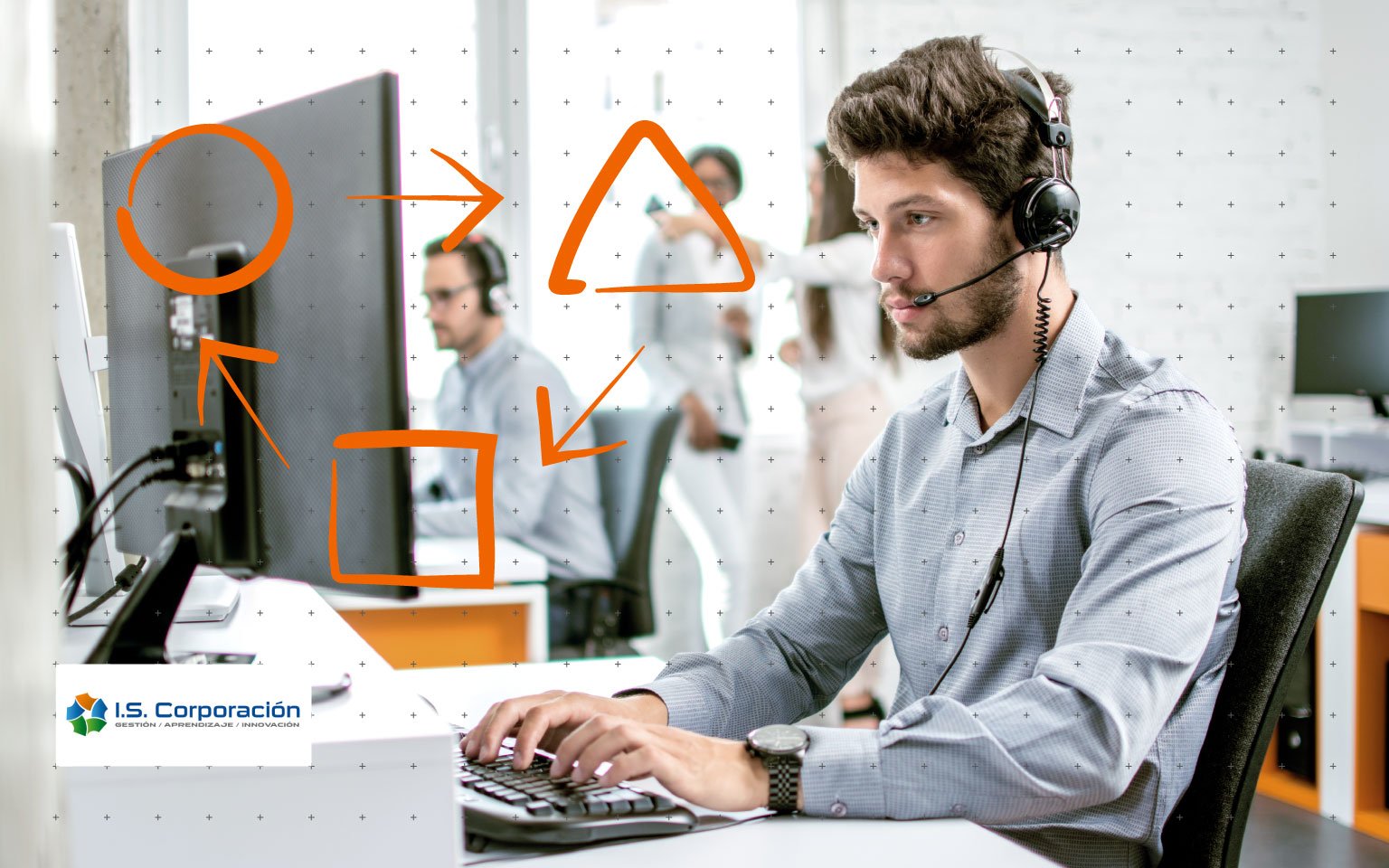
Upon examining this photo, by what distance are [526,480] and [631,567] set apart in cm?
32

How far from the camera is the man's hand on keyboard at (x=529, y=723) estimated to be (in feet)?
2.54

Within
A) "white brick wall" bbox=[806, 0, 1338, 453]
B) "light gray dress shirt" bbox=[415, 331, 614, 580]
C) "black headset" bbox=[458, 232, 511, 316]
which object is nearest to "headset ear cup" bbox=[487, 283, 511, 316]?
"black headset" bbox=[458, 232, 511, 316]

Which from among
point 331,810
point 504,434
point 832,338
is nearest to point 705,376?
point 832,338

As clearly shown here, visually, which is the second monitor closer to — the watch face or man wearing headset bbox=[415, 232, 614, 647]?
the watch face

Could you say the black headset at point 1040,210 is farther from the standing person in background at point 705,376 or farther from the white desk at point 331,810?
the standing person in background at point 705,376

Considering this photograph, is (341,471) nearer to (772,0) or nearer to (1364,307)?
(1364,307)

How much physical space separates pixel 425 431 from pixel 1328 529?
67cm

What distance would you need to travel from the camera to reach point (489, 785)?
28.5 inches

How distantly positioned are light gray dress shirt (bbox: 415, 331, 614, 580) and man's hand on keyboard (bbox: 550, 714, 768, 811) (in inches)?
50.0

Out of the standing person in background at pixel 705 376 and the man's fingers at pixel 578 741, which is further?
the standing person in background at pixel 705 376

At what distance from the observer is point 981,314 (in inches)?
40.4

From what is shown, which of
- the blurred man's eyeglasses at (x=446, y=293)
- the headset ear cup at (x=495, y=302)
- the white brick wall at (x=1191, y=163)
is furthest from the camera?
the white brick wall at (x=1191, y=163)

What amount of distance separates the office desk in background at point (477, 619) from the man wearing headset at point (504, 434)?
0.52 ft

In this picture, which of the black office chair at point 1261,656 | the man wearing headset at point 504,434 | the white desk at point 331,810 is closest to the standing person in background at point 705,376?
the man wearing headset at point 504,434
